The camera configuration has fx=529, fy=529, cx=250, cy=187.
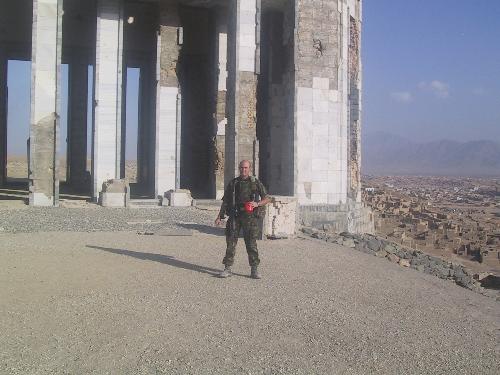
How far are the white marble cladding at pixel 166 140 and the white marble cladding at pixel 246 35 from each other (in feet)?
13.3

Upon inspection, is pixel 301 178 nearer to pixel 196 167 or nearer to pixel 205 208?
pixel 205 208

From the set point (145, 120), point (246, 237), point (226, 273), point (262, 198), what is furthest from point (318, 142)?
point (226, 273)

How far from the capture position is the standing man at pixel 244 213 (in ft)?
24.5

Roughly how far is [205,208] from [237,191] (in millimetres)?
10077

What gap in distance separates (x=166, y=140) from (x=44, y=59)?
5166 mm

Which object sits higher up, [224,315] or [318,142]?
[318,142]

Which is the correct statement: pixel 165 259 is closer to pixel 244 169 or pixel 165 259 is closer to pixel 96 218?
pixel 244 169

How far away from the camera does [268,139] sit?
18922 mm

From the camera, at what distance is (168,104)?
771 inches

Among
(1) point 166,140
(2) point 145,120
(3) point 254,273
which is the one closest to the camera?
(3) point 254,273

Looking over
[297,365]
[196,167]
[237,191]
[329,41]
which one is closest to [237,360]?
[297,365]

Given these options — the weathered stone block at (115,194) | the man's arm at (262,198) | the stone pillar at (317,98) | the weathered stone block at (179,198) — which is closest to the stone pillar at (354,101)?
the stone pillar at (317,98)

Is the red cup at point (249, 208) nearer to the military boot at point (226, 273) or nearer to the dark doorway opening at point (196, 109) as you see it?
the military boot at point (226, 273)

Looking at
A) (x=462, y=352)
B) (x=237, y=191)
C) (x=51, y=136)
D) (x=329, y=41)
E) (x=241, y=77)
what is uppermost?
(x=329, y=41)
